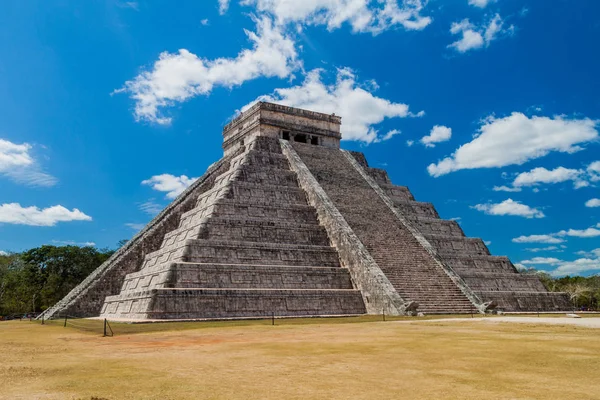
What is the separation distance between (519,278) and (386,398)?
2433 centimetres

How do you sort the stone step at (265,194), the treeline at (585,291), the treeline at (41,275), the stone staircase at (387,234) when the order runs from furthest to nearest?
the treeline at (585,291), the treeline at (41,275), the stone step at (265,194), the stone staircase at (387,234)

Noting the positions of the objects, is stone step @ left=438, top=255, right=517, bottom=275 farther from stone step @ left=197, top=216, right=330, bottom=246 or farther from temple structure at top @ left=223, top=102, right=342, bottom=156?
temple structure at top @ left=223, top=102, right=342, bottom=156

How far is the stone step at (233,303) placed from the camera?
18188mm

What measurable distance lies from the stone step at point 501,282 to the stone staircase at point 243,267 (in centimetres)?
682

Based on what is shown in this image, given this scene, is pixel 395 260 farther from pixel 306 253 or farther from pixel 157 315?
pixel 157 315

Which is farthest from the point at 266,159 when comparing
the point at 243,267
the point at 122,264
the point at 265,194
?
the point at 243,267

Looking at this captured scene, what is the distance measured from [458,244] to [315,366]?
2314 centimetres

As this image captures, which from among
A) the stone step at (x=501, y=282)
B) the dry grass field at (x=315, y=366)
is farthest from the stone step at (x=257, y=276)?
the dry grass field at (x=315, y=366)

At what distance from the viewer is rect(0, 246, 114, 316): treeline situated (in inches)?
1460

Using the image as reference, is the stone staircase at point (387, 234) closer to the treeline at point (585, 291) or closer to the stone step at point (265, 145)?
the stone step at point (265, 145)

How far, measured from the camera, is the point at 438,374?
21.9 feet

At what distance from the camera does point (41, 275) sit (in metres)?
40.1

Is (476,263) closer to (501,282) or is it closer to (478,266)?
(478,266)

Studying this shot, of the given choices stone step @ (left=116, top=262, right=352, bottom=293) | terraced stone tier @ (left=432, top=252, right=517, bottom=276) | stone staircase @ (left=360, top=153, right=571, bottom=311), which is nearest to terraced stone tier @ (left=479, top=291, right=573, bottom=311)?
stone staircase @ (left=360, top=153, right=571, bottom=311)
